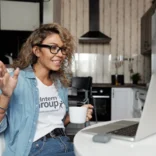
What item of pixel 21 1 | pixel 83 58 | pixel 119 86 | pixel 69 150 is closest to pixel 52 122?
→ pixel 69 150

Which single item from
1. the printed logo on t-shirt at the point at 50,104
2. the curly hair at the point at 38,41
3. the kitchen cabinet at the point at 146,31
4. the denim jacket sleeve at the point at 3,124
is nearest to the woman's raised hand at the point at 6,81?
the denim jacket sleeve at the point at 3,124

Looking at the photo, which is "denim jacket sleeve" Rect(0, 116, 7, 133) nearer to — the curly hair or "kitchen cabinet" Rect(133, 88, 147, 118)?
the curly hair

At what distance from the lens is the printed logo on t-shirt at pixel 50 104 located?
130 cm

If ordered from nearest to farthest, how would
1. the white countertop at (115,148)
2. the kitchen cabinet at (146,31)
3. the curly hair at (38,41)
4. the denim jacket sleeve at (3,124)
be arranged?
1. the white countertop at (115,148)
2. the denim jacket sleeve at (3,124)
3. the curly hair at (38,41)
4. the kitchen cabinet at (146,31)

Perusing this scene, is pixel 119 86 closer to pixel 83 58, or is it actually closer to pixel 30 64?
pixel 83 58

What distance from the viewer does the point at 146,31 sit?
4195 millimetres

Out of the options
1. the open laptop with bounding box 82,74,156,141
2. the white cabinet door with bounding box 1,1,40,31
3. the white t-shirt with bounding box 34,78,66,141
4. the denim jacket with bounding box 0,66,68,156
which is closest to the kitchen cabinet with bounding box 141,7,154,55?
the white cabinet door with bounding box 1,1,40,31

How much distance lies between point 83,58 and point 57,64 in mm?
3383

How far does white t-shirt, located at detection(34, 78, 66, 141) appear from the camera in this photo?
1.27 m

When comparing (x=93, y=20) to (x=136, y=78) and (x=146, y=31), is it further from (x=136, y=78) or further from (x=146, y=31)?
(x=136, y=78)

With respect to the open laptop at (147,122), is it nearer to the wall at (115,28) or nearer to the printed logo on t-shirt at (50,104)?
the printed logo on t-shirt at (50,104)

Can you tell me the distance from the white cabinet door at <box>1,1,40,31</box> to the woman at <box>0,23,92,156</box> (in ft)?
6.70

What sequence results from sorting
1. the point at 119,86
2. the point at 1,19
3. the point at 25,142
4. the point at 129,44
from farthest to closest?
1. the point at 129,44
2. the point at 119,86
3. the point at 1,19
4. the point at 25,142

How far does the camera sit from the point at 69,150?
1.27 m
